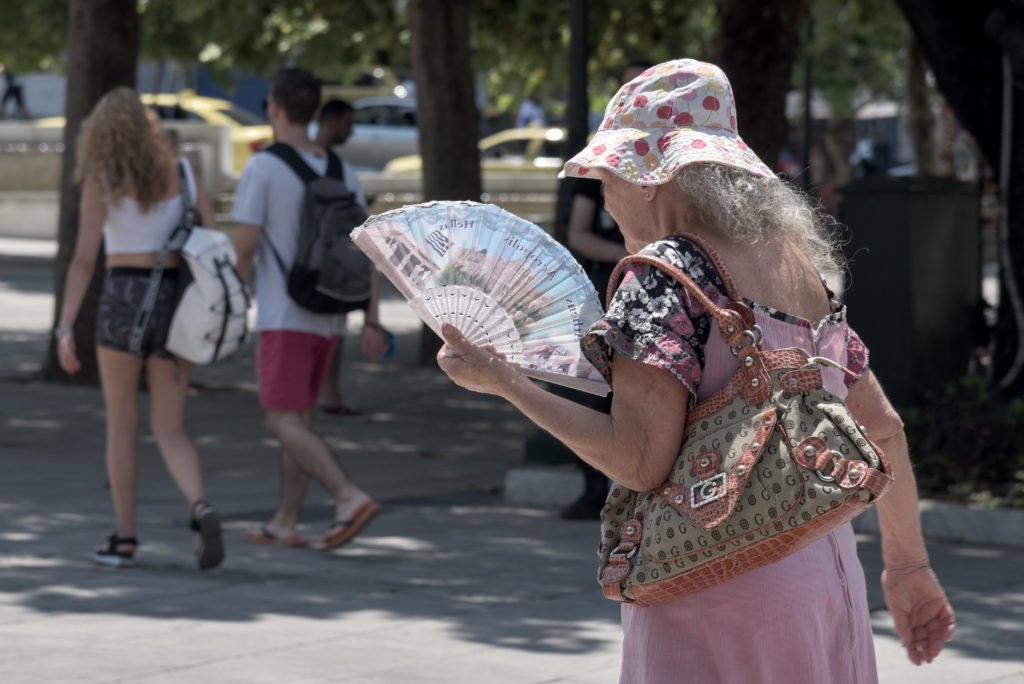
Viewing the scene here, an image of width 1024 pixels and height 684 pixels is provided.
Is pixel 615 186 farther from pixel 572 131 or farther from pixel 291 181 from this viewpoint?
pixel 572 131

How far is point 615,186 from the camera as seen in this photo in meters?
2.88

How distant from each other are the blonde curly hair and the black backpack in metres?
0.65

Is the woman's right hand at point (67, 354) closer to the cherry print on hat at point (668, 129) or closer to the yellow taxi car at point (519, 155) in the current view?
the cherry print on hat at point (668, 129)


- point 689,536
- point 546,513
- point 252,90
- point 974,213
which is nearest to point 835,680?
point 689,536

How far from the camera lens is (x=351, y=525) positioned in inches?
278

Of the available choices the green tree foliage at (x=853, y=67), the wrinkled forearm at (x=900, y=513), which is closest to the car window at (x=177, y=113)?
the green tree foliage at (x=853, y=67)

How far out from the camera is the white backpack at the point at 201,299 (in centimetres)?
657

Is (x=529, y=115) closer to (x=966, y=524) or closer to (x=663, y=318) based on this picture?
(x=966, y=524)

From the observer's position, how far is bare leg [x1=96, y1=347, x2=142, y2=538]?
21.8 ft

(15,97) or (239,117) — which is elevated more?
(15,97)

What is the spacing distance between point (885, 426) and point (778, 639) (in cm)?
51

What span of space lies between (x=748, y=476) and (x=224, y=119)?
100ft

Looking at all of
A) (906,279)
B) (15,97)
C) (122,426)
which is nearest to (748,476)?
(122,426)

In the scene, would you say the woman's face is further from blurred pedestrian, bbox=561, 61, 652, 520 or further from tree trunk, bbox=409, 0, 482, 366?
tree trunk, bbox=409, 0, 482, 366
